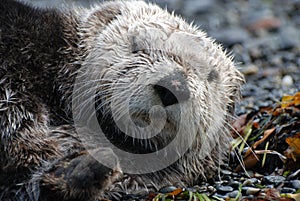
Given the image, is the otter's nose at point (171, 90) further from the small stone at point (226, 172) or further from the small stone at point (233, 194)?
the small stone at point (226, 172)

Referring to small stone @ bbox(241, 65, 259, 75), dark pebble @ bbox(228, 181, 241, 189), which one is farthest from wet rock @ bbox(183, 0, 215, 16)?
dark pebble @ bbox(228, 181, 241, 189)

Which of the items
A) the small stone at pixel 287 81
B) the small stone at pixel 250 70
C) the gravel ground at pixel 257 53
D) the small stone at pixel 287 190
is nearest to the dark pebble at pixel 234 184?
the gravel ground at pixel 257 53

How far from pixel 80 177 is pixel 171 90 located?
0.72m

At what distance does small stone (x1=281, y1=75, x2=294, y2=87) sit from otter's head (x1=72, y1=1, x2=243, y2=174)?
207 cm

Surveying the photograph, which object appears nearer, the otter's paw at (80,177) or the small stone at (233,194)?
the otter's paw at (80,177)

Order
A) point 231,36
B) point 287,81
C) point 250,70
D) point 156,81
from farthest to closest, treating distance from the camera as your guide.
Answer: point 231,36 → point 250,70 → point 287,81 → point 156,81

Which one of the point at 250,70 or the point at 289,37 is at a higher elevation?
the point at 289,37

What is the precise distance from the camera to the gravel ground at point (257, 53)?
4348mm

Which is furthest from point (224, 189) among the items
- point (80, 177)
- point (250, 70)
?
point (250, 70)

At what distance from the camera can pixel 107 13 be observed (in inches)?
193

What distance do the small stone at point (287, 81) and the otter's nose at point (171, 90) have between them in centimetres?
315

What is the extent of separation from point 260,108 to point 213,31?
314cm

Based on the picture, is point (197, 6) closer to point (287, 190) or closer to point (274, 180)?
point (274, 180)

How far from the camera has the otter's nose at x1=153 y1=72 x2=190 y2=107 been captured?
3.78 metres
